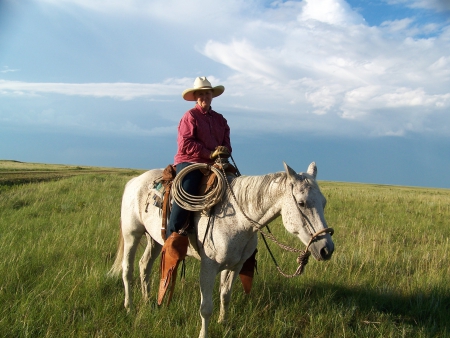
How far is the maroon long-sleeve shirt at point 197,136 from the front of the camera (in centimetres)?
412

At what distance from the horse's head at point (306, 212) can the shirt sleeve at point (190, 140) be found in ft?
4.38

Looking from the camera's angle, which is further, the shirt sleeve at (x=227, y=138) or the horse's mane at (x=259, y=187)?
the shirt sleeve at (x=227, y=138)

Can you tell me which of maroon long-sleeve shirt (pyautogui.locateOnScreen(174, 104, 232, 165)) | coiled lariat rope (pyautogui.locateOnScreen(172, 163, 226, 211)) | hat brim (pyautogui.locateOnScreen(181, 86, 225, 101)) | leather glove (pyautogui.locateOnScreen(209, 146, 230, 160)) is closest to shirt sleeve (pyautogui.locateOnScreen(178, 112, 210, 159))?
maroon long-sleeve shirt (pyautogui.locateOnScreen(174, 104, 232, 165))

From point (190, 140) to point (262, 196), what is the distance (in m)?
1.22

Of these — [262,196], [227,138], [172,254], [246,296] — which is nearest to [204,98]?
[227,138]

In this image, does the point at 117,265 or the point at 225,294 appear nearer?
the point at 225,294

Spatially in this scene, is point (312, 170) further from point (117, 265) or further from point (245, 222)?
point (117, 265)

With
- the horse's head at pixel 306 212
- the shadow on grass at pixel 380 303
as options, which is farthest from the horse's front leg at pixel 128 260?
the horse's head at pixel 306 212

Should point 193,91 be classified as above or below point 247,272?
above

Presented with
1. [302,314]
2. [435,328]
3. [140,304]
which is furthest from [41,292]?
[435,328]

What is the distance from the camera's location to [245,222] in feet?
11.7

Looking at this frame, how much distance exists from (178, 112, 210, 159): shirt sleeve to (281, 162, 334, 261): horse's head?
1.33 meters

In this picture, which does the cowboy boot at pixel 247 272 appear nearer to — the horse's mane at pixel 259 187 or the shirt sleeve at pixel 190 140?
the horse's mane at pixel 259 187

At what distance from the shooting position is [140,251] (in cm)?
711
